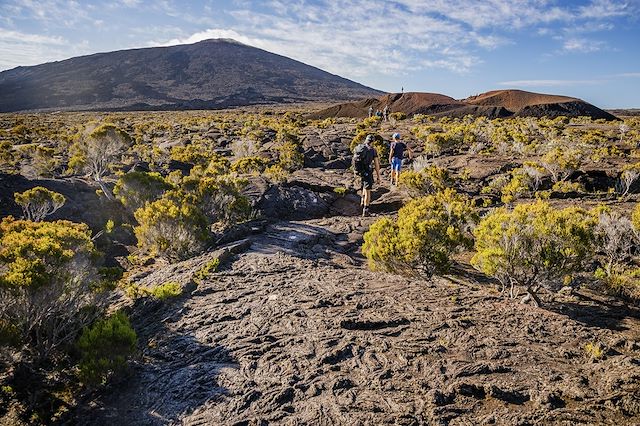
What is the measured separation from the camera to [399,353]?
16.0 feet

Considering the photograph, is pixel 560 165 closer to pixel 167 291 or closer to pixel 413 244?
pixel 413 244

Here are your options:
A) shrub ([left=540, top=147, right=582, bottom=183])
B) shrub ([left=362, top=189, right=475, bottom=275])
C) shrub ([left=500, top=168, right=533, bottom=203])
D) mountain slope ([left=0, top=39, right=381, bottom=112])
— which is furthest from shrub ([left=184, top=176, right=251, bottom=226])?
mountain slope ([left=0, top=39, right=381, bottom=112])

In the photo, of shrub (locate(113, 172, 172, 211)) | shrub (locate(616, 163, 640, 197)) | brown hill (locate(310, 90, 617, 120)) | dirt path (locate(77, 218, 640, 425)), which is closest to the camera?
dirt path (locate(77, 218, 640, 425))

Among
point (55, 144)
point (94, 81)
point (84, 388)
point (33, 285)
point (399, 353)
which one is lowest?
point (84, 388)

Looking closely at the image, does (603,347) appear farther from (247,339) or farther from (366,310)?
(247,339)

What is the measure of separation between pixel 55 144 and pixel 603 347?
3189 cm

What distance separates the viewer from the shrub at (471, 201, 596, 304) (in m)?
5.96

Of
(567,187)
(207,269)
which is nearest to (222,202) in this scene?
(207,269)

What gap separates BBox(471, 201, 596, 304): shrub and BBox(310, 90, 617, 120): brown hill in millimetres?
43499

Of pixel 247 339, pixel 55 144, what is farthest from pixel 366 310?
pixel 55 144

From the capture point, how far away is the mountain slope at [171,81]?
97.9 m

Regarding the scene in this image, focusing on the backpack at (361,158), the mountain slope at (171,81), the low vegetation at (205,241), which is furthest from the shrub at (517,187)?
the mountain slope at (171,81)

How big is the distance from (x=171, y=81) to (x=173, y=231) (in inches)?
4904

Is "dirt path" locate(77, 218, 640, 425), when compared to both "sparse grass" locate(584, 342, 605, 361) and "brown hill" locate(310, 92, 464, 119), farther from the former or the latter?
"brown hill" locate(310, 92, 464, 119)
